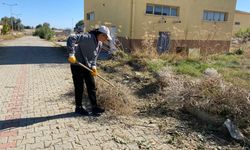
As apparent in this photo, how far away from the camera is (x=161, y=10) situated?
18344 millimetres

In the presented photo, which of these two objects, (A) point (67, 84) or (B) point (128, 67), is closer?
(A) point (67, 84)

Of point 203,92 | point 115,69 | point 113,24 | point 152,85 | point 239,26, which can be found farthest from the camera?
point 239,26

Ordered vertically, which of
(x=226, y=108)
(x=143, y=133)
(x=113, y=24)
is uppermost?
(x=113, y=24)

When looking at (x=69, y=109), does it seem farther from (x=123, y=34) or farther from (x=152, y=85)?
(x=123, y=34)

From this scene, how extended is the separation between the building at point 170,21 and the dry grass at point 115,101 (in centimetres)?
1045

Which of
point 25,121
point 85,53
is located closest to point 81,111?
point 25,121

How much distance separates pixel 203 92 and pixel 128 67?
521 centimetres

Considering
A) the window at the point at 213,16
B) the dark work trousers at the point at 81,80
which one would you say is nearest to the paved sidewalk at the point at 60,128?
the dark work trousers at the point at 81,80

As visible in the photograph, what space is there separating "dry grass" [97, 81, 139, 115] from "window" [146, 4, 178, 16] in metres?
13.2

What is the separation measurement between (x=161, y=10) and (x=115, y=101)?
14569 mm

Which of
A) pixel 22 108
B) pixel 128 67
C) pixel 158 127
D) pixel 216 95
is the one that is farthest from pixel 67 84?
pixel 216 95

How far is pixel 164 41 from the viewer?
18.3 metres

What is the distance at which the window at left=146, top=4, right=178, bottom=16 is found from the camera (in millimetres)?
17734

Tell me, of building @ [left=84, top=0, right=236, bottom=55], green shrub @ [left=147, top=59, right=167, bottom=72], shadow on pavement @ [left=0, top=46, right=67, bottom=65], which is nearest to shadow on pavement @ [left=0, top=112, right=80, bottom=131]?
green shrub @ [left=147, top=59, right=167, bottom=72]
